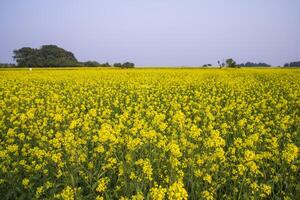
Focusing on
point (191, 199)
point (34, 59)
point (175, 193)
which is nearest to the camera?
point (175, 193)

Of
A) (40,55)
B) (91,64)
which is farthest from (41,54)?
(91,64)

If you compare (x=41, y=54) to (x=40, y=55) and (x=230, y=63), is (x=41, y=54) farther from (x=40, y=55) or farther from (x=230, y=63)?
(x=230, y=63)

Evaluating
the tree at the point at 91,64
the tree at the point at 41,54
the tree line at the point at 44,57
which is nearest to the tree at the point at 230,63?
the tree line at the point at 44,57

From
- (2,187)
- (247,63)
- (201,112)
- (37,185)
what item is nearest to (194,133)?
(37,185)

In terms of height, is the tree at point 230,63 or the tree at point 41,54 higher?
the tree at point 41,54

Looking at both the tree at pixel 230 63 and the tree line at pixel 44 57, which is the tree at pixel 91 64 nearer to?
the tree line at pixel 44 57

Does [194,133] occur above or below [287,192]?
above

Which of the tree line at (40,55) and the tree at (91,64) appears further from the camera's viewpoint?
the tree line at (40,55)

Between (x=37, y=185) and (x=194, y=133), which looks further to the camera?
(x=194, y=133)

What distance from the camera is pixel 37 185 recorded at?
4.52 meters

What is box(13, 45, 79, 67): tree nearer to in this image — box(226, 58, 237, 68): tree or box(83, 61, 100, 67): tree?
box(83, 61, 100, 67): tree

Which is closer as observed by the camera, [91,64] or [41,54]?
[91,64]

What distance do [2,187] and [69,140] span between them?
1125 mm

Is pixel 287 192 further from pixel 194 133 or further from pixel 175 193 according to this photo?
pixel 175 193
